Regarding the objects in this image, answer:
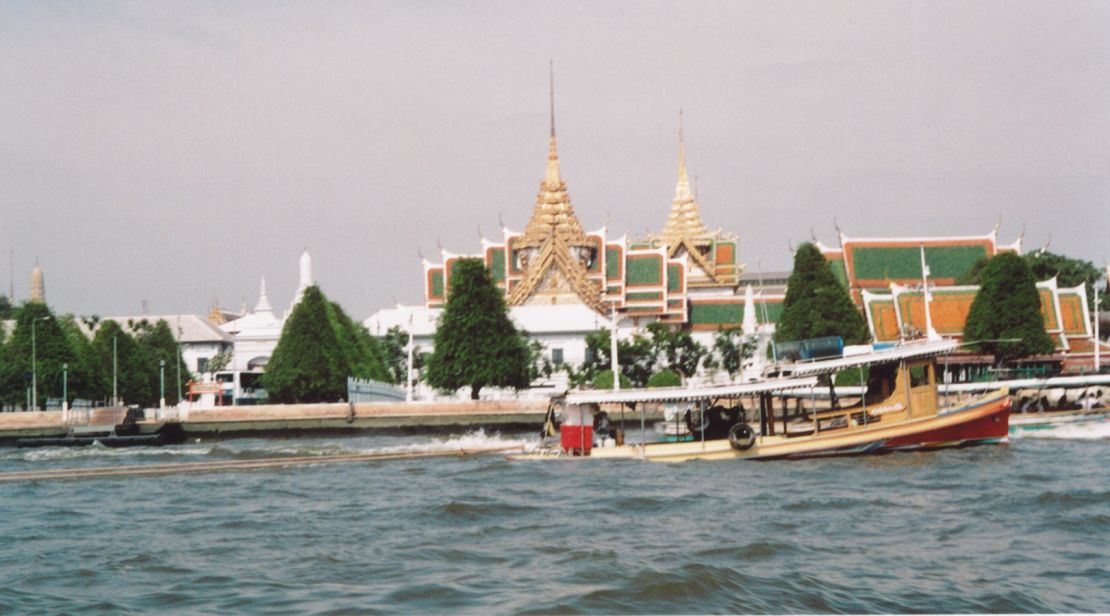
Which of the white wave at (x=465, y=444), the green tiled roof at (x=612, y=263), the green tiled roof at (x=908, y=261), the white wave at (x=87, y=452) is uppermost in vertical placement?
the green tiled roof at (x=612, y=263)

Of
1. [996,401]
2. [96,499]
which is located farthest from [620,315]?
[96,499]

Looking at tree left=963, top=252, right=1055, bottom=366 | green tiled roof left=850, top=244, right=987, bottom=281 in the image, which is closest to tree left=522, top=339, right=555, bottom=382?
green tiled roof left=850, top=244, right=987, bottom=281

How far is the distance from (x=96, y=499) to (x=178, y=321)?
7372 centimetres

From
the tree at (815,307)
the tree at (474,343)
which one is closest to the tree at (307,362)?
the tree at (474,343)

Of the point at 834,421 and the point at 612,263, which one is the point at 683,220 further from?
the point at 834,421

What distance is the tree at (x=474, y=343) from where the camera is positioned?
54.0 metres

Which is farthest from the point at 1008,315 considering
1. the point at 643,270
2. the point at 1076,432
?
the point at 643,270

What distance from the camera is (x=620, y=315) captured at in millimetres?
75312

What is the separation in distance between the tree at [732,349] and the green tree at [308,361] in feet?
52.0

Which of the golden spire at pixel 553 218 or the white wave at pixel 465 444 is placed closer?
the white wave at pixel 465 444

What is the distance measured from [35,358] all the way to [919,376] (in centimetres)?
3767

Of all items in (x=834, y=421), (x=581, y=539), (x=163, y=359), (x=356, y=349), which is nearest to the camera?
(x=581, y=539)

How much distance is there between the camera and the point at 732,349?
61.9m

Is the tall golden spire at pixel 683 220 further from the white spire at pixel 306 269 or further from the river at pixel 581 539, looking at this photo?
the river at pixel 581 539
